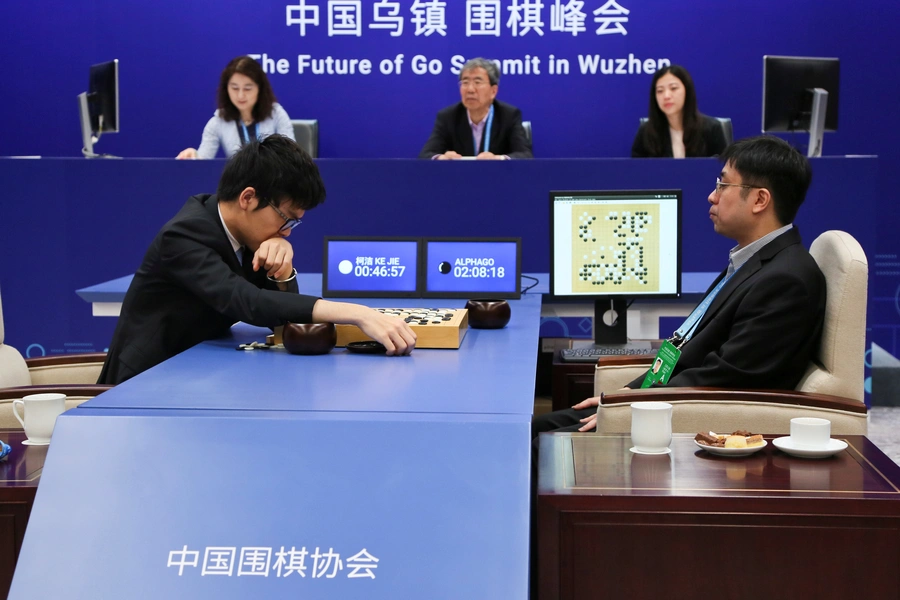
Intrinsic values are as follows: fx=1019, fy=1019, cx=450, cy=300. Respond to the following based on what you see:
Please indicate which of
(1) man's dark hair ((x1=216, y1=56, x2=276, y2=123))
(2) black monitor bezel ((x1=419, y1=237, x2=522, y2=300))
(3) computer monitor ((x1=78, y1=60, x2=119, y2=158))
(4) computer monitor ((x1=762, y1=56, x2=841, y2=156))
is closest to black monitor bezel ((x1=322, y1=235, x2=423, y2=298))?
(2) black monitor bezel ((x1=419, y1=237, x2=522, y2=300))

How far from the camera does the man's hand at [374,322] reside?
7.08 feet

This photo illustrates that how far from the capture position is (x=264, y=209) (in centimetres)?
242

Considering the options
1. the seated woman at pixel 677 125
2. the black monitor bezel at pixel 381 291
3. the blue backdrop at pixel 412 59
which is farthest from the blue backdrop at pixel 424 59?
the black monitor bezel at pixel 381 291

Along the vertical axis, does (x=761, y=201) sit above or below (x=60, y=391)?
above

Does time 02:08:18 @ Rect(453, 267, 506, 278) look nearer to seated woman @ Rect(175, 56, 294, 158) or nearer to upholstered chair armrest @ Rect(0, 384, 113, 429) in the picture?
upholstered chair armrest @ Rect(0, 384, 113, 429)

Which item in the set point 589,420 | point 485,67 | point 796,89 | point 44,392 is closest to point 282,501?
point 44,392

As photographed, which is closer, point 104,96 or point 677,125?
point 677,125

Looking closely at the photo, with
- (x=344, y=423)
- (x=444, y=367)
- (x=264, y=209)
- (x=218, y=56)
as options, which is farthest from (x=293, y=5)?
(x=344, y=423)

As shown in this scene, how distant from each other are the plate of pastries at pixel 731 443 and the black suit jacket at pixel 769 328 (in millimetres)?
524

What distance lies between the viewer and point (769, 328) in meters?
2.37

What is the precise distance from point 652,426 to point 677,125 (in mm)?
3839

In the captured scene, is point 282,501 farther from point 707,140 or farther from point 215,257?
point 707,140

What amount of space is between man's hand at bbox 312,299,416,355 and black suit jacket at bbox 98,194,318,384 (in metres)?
0.04

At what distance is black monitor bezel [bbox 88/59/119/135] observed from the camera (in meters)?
5.49
